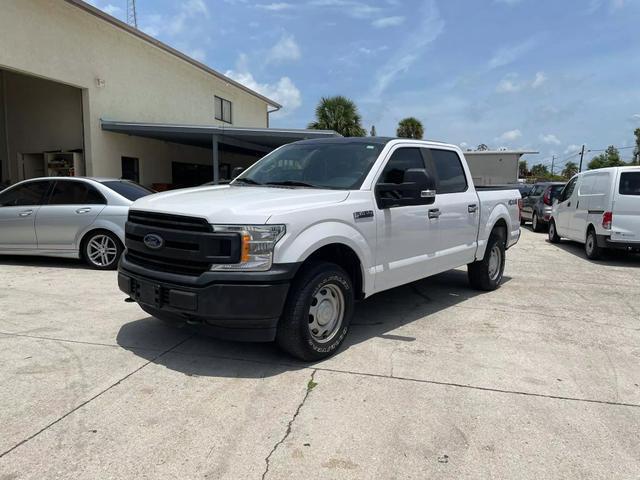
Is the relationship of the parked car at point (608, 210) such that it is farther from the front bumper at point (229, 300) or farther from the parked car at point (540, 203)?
the front bumper at point (229, 300)

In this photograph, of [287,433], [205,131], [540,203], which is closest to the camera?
[287,433]

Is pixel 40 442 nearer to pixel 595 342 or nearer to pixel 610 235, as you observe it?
pixel 595 342

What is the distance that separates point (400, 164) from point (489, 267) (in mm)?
2643

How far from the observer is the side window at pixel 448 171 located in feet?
19.0

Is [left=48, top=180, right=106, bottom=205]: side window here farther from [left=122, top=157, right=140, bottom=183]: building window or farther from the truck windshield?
[left=122, top=157, right=140, bottom=183]: building window

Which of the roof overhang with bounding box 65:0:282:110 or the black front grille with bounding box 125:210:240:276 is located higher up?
the roof overhang with bounding box 65:0:282:110

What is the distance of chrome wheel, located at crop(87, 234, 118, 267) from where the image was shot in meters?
8.00

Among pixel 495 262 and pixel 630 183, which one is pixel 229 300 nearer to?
pixel 495 262

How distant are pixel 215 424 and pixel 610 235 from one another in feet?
29.8

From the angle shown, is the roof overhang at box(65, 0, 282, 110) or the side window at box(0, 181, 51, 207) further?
the roof overhang at box(65, 0, 282, 110)

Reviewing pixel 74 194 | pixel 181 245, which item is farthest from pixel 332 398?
pixel 74 194

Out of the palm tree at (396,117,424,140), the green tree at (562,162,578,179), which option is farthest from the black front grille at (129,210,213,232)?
the green tree at (562,162,578,179)

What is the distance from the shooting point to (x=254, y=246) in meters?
3.66

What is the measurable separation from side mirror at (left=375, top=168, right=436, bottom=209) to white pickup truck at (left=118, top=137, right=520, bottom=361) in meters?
0.01
